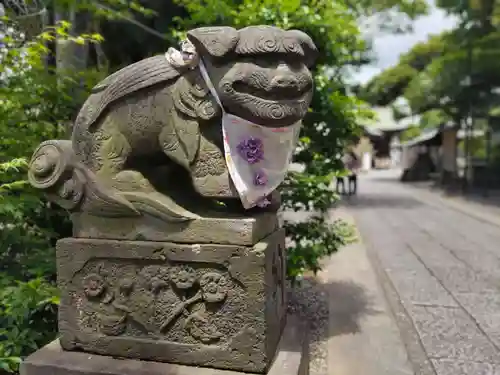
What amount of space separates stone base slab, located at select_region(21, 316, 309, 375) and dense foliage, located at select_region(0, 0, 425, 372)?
0.59m

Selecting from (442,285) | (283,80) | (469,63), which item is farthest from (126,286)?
(469,63)

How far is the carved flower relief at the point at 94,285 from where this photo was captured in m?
2.11

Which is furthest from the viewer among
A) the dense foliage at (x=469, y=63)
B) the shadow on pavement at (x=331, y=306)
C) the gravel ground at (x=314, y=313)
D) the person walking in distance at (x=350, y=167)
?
the dense foliage at (x=469, y=63)

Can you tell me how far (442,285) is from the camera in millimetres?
4445

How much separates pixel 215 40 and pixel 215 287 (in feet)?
3.64

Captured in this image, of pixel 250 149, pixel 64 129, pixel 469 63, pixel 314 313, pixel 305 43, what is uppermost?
pixel 469 63

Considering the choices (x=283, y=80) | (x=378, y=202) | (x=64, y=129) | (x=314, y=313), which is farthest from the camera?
(x=378, y=202)

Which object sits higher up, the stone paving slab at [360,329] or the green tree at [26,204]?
the green tree at [26,204]

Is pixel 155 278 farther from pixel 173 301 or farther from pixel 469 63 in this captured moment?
pixel 469 63

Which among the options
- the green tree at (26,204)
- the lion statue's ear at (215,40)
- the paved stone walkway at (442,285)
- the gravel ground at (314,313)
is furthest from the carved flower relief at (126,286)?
the paved stone walkway at (442,285)

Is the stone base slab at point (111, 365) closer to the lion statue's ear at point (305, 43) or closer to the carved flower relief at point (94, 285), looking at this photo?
the carved flower relief at point (94, 285)

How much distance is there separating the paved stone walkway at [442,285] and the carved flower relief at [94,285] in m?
1.96

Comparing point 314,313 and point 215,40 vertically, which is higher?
point 215,40

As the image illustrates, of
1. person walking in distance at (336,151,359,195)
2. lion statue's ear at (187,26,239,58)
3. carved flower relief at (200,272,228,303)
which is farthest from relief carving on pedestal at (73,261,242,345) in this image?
person walking in distance at (336,151,359,195)
